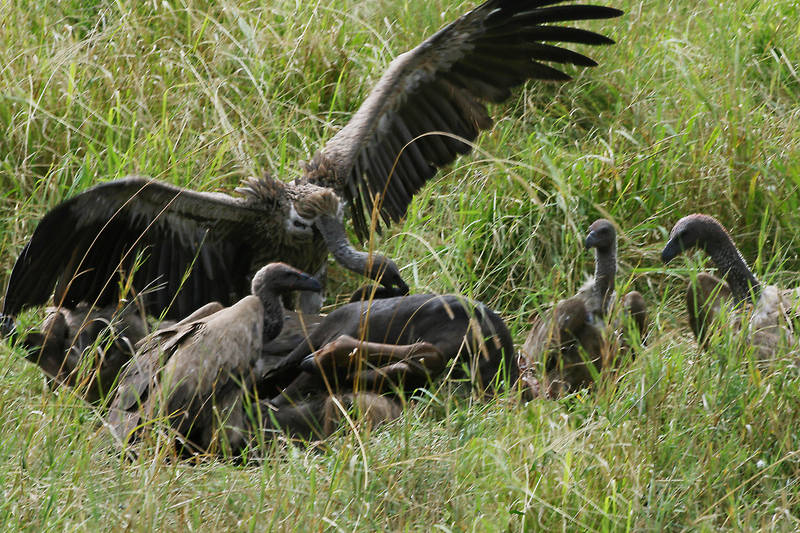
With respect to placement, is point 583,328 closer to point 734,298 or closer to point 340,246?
point 734,298

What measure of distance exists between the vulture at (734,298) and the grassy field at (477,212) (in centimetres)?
11

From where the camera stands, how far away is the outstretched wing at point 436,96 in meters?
5.44

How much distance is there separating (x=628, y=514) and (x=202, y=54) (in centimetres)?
384

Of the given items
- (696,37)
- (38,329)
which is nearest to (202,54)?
(38,329)

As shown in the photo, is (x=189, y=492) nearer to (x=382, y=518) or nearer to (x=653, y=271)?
(x=382, y=518)

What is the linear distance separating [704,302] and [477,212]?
3.79 feet

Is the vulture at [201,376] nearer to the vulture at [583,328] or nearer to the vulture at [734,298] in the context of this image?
the vulture at [583,328]

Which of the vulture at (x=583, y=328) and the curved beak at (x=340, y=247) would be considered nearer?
the vulture at (x=583, y=328)

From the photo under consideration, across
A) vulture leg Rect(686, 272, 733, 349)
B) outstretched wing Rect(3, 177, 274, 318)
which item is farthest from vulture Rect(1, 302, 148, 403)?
vulture leg Rect(686, 272, 733, 349)

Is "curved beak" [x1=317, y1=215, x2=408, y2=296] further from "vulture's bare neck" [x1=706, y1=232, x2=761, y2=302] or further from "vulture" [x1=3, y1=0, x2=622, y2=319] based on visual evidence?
"vulture's bare neck" [x1=706, y1=232, x2=761, y2=302]

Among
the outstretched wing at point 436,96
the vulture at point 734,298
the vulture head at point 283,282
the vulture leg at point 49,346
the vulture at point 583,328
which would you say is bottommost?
the vulture at point 583,328

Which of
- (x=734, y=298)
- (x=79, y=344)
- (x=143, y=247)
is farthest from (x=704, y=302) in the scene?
(x=79, y=344)

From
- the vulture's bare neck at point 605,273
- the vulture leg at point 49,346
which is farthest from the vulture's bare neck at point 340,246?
the vulture leg at point 49,346

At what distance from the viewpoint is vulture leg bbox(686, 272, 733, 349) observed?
13.5 ft
